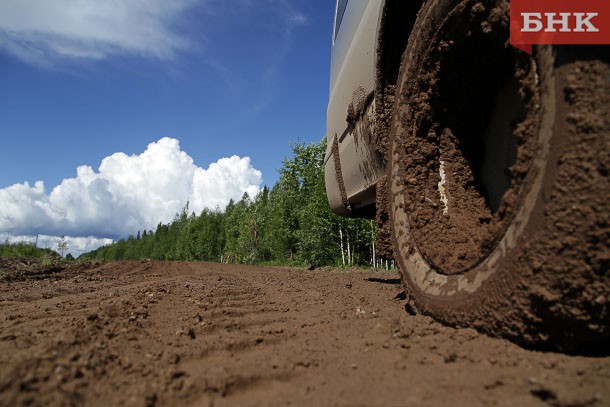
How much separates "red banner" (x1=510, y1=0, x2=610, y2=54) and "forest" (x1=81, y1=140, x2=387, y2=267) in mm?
14805

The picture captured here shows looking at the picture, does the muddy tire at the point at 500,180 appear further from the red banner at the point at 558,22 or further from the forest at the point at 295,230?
the forest at the point at 295,230

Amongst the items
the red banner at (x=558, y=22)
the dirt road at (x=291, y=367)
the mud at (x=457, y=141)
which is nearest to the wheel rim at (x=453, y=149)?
the mud at (x=457, y=141)

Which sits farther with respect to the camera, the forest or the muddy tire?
the forest

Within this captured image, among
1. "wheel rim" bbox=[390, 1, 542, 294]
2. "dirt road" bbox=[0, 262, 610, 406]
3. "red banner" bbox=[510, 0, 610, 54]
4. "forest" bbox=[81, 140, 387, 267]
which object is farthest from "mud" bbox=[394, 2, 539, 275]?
"forest" bbox=[81, 140, 387, 267]

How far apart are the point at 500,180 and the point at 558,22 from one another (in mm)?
879

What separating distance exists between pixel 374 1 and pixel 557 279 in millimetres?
2149

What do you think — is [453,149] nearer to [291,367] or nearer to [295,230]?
[291,367]

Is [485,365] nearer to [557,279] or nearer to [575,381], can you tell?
[575,381]

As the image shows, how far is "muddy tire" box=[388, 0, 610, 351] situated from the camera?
3.60 feet

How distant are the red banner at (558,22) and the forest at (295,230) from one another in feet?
48.6

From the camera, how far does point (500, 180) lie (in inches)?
76.2

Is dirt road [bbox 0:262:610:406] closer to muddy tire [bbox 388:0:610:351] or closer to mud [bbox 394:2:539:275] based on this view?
muddy tire [bbox 388:0:610:351]

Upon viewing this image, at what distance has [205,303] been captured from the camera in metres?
2.88

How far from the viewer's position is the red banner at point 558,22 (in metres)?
1.15
